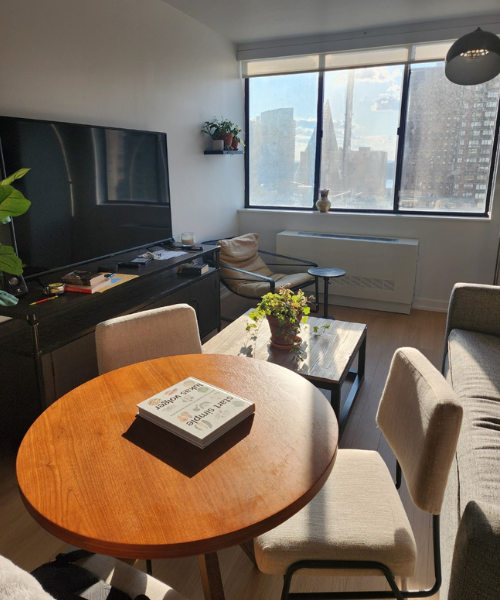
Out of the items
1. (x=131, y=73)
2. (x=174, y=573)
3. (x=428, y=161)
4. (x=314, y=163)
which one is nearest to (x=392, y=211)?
(x=428, y=161)

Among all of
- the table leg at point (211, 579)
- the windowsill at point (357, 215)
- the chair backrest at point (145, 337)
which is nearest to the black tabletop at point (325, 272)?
the windowsill at point (357, 215)

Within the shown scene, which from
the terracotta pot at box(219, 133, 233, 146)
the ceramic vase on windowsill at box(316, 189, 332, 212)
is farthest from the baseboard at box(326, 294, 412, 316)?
the terracotta pot at box(219, 133, 233, 146)

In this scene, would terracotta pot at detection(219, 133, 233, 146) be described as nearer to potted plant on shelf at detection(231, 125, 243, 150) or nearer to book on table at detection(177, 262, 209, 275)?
potted plant on shelf at detection(231, 125, 243, 150)

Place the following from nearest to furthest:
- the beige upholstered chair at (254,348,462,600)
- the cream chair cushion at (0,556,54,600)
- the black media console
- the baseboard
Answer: the cream chair cushion at (0,556,54,600) → the beige upholstered chair at (254,348,462,600) → the black media console → the baseboard

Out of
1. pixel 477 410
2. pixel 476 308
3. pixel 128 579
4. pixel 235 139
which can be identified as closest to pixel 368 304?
pixel 476 308

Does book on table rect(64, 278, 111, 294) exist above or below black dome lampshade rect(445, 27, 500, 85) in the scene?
below

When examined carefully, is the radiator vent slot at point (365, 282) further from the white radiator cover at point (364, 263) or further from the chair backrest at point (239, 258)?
the chair backrest at point (239, 258)

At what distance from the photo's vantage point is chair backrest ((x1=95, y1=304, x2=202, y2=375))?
1675 mm

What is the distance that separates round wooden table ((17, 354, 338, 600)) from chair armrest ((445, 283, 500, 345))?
1571 millimetres

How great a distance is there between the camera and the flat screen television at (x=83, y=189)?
2.26m

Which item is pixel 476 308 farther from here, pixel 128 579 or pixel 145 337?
pixel 128 579

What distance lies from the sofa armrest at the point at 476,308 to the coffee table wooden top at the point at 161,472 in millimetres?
1592

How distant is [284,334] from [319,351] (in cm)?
25

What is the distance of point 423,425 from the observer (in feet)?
3.78
